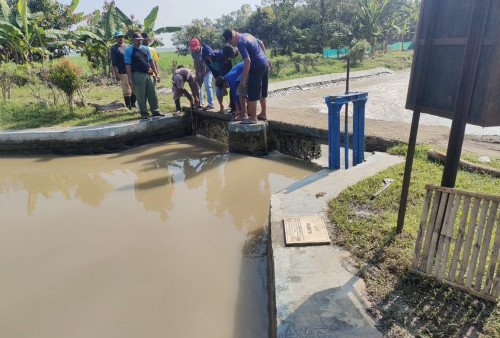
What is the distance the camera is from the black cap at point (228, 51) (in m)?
6.83

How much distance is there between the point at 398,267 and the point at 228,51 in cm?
541

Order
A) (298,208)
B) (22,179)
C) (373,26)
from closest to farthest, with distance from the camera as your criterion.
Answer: (298,208), (22,179), (373,26)

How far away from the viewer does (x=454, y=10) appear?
237cm

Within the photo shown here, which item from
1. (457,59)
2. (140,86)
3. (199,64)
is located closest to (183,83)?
(199,64)

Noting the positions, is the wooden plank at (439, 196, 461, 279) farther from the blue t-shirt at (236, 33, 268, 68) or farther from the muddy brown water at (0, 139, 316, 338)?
the blue t-shirt at (236, 33, 268, 68)

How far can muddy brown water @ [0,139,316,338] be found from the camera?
113 inches

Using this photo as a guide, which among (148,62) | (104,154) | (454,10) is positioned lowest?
(104,154)

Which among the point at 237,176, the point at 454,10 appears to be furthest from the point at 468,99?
the point at 237,176

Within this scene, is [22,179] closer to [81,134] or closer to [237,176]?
[81,134]

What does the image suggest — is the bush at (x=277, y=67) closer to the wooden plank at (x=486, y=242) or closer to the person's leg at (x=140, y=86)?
the person's leg at (x=140, y=86)

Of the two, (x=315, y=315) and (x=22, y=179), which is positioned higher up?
(x=315, y=315)

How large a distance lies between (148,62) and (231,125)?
99.7 inches

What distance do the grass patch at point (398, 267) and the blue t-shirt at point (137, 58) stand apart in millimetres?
5353

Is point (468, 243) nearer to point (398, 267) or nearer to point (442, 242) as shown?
point (442, 242)
